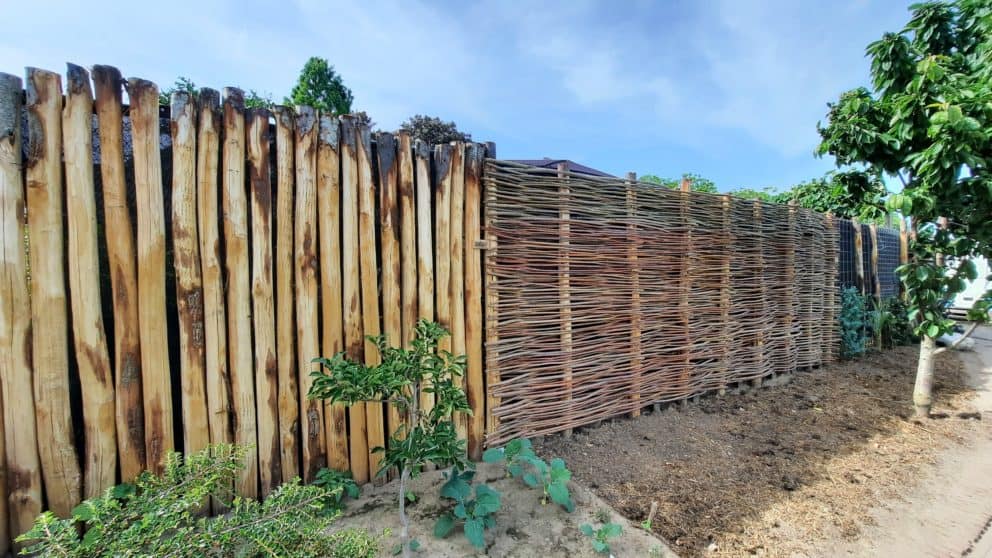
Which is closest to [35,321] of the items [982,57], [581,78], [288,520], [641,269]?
[288,520]

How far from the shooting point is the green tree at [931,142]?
9.32 feet

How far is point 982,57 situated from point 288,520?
18.7 feet

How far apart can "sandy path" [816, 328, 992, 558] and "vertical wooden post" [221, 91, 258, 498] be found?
9.40ft

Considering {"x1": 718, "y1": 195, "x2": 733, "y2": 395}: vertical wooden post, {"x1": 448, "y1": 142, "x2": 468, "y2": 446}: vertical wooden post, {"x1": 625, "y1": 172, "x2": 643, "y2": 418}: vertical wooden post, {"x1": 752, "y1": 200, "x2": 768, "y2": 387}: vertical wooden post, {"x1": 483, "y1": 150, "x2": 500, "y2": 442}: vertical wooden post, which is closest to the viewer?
{"x1": 448, "y1": 142, "x2": 468, "y2": 446}: vertical wooden post

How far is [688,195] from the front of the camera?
3.54 meters

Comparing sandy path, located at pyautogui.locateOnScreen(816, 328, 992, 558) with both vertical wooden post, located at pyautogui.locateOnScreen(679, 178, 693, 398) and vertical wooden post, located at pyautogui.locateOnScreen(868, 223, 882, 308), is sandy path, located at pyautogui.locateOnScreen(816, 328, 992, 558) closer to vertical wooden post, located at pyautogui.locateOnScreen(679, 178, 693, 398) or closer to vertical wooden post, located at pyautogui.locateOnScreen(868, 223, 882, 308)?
vertical wooden post, located at pyautogui.locateOnScreen(679, 178, 693, 398)

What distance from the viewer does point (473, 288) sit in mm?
2492

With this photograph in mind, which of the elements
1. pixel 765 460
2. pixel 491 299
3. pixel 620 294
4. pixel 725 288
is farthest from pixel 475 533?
pixel 725 288

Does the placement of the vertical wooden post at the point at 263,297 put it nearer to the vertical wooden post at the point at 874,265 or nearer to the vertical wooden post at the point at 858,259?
the vertical wooden post at the point at 858,259

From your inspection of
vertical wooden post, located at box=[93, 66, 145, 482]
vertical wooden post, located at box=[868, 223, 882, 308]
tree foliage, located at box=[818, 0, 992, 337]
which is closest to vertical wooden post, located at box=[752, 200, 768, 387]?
tree foliage, located at box=[818, 0, 992, 337]

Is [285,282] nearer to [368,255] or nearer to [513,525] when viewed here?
[368,255]

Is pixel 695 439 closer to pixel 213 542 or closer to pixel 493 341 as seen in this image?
pixel 493 341

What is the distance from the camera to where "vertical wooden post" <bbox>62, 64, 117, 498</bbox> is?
5.02 ft

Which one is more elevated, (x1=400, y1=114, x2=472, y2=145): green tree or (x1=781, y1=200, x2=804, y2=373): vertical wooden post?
(x1=400, y1=114, x2=472, y2=145): green tree
